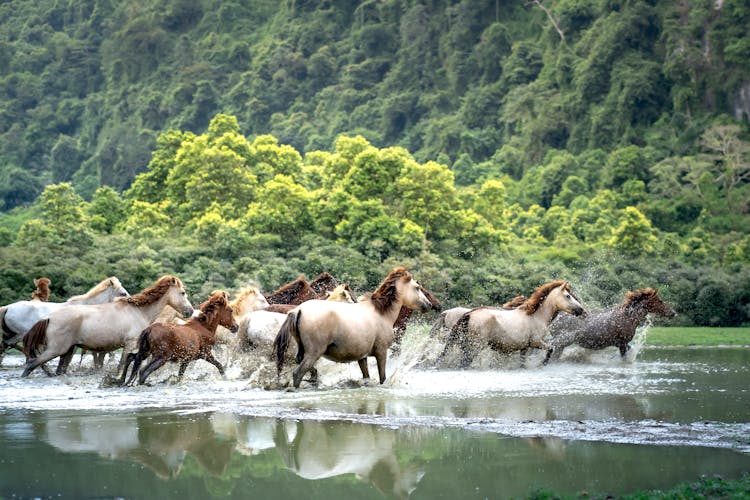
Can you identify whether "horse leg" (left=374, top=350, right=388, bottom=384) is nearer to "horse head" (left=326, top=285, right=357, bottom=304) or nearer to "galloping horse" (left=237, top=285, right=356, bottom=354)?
"galloping horse" (left=237, top=285, right=356, bottom=354)

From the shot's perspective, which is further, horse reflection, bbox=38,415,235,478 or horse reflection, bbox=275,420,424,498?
horse reflection, bbox=38,415,235,478

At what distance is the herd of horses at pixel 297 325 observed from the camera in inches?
597

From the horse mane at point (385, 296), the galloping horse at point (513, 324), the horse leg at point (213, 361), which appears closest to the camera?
the horse mane at point (385, 296)

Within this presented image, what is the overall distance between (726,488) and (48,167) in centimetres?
8614

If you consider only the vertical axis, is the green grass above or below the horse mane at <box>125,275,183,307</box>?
below

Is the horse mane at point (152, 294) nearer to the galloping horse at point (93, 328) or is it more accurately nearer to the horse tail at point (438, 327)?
the galloping horse at point (93, 328)

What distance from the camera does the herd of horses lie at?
1516 centimetres

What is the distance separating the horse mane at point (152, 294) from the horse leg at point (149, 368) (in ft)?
5.78

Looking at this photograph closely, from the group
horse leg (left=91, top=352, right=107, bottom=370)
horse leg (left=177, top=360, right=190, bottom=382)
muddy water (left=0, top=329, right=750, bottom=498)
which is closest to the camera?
muddy water (left=0, top=329, right=750, bottom=498)

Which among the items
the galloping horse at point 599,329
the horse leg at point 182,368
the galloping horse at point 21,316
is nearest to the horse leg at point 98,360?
the galloping horse at point 21,316

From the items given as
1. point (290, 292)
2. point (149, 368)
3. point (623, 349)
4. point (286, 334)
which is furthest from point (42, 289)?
point (623, 349)

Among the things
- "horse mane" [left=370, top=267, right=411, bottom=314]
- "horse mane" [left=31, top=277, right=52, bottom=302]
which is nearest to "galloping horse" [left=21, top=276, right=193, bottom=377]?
"horse mane" [left=31, top=277, right=52, bottom=302]

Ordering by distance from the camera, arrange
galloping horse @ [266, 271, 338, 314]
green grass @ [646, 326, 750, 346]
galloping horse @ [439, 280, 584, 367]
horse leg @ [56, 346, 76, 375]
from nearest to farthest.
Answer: horse leg @ [56, 346, 76, 375]
galloping horse @ [439, 280, 584, 367]
galloping horse @ [266, 271, 338, 314]
green grass @ [646, 326, 750, 346]

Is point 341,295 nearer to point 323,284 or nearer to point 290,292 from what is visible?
point 290,292
